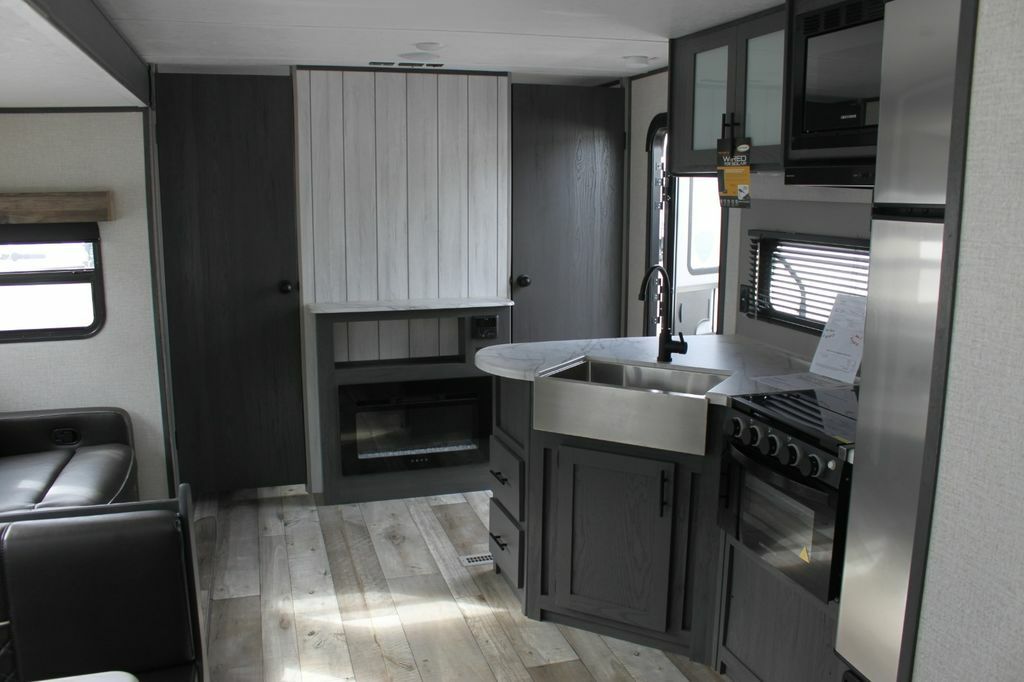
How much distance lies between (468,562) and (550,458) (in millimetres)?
985

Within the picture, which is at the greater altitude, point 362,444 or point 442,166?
point 442,166

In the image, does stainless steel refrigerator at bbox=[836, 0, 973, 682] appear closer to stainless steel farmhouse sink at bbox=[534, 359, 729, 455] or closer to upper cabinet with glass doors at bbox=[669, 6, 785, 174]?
stainless steel farmhouse sink at bbox=[534, 359, 729, 455]

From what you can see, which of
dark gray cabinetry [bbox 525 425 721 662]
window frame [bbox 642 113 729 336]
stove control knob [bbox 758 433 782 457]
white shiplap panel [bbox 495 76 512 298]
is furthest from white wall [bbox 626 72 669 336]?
stove control knob [bbox 758 433 782 457]

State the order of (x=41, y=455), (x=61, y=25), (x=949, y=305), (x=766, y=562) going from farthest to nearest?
(x=41, y=455) < (x=766, y=562) < (x=61, y=25) < (x=949, y=305)

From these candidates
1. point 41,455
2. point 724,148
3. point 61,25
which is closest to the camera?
point 61,25

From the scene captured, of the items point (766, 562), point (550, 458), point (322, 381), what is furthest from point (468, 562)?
point (766, 562)

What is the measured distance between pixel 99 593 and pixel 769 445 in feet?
6.05

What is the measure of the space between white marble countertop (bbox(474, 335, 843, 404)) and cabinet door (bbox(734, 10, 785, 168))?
734 millimetres

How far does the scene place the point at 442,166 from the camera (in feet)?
15.6

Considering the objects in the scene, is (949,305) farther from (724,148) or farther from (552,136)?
(552,136)

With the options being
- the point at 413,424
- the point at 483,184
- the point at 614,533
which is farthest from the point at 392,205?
the point at 614,533

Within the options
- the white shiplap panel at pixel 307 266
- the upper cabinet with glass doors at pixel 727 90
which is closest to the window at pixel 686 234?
the upper cabinet with glass doors at pixel 727 90

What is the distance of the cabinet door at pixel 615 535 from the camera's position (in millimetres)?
3010

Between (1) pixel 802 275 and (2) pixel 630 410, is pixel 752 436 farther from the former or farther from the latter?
(1) pixel 802 275
